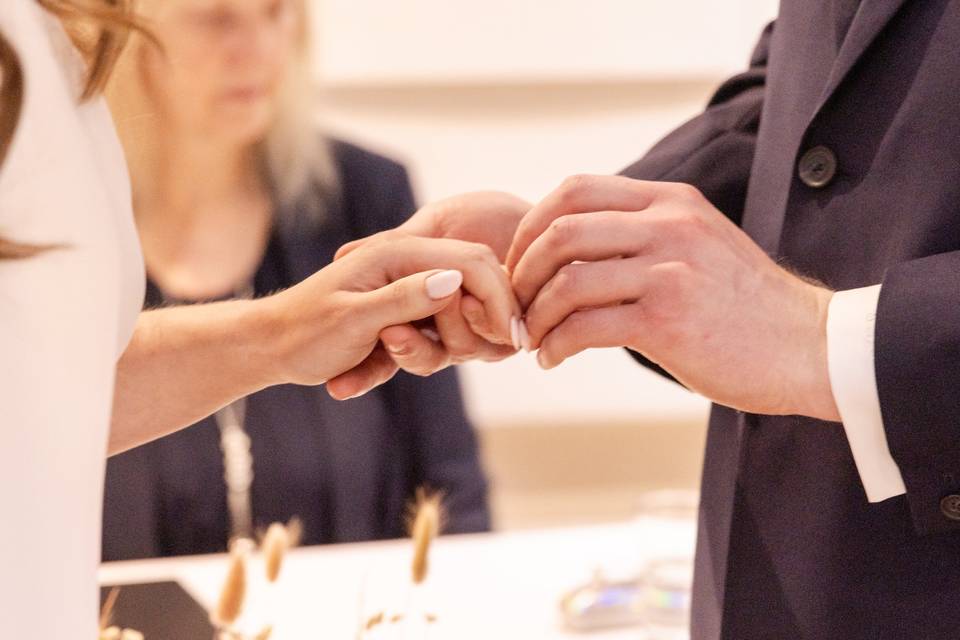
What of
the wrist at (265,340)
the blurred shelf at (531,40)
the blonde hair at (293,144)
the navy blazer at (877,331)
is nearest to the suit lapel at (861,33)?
the navy blazer at (877,331)

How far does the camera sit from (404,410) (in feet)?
6.14

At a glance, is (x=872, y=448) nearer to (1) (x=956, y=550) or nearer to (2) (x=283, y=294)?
(1) (x=956, y=550)

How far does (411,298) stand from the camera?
2.48ft

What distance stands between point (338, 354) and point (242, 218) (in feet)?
3.96

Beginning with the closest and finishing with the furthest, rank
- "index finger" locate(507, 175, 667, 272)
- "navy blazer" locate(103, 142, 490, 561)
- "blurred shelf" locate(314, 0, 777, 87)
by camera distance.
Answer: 1. "index finger" locate(507, 175, 667, 272)
2. "navy blazer" locate(103, 142, 490, 561)
3. "blurred shelf" locate(314, 0, 777, 87)

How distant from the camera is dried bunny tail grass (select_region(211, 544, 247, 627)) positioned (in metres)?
0.63

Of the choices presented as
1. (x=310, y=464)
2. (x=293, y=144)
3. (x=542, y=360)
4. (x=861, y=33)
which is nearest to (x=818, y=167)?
(x=861, y=33)

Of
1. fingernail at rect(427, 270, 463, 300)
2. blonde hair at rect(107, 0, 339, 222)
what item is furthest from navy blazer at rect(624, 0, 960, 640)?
blonde hair at rect(107, 0, 339, 222)

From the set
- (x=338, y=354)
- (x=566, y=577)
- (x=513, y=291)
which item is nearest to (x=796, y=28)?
(x=513, y=291)

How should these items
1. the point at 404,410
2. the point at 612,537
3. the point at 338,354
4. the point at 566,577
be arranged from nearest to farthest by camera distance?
the point at 338,354 < the point at 566,577 < the point at 612,537 < the point at 404,410

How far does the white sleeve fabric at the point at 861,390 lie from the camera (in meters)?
0.67

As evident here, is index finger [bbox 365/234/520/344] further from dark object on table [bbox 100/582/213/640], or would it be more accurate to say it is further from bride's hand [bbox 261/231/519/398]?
dark object on table [bbox 100/582/213/640]

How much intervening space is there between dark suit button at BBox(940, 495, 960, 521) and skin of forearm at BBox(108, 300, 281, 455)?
0.44 m

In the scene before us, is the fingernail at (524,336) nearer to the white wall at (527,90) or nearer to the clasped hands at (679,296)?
the clasped hands at (679,296)
